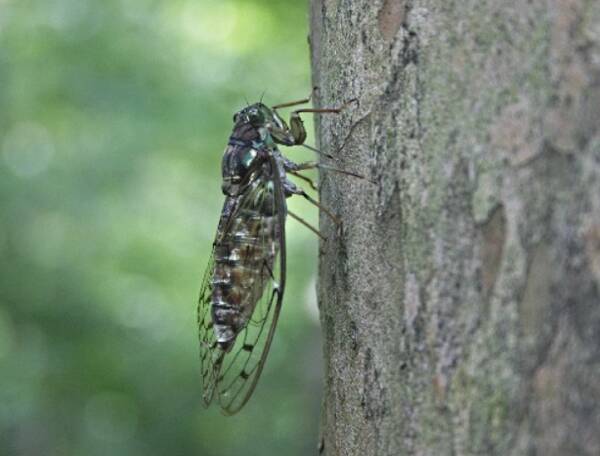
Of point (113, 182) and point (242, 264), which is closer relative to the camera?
point (242, 264)

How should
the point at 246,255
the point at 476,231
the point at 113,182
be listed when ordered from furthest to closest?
the point at 113,182 → the point at 246,255 → the point at 476,231

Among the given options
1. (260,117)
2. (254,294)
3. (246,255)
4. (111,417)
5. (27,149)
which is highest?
(27,149)

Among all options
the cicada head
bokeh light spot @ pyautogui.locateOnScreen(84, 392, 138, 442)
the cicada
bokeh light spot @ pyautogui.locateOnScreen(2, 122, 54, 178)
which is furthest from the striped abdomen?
bokeh light spot @ pyautogui.locateOnScreen(84, 392, 138, 442)

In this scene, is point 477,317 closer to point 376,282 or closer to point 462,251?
point 462,251

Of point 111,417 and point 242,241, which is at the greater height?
point 242,241

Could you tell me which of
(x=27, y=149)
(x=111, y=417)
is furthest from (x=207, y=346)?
(x=111, y=417)

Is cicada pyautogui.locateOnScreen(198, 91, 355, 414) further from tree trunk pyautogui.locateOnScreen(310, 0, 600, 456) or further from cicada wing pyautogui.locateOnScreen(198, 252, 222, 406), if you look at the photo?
tree trunk pyautogui.locateOnScreen(310, 0, 600, 456)

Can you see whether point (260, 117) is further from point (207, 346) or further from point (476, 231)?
point (476, 231)

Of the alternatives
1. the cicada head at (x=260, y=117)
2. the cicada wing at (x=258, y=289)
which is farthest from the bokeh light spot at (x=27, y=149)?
the cicada wing at (x=258, y=289)
